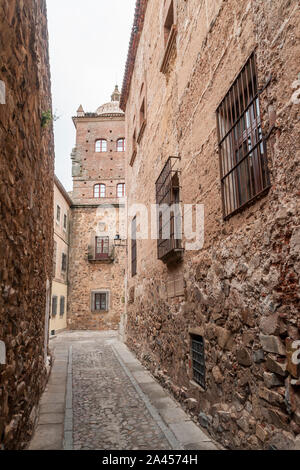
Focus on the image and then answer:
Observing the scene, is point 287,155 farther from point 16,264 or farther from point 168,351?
point 168,351

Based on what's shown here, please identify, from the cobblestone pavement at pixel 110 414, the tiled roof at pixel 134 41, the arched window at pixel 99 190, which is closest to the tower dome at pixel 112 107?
the arched window at pixel 99 190

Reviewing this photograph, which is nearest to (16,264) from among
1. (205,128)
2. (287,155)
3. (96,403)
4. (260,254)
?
(260,254)

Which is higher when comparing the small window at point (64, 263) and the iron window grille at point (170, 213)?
the small window at point (64, 263)

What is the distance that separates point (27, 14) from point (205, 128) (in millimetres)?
2326

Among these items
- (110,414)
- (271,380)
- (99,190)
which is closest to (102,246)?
(99,190)

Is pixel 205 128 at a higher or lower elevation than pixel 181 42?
lower

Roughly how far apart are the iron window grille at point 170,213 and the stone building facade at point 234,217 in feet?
0.13

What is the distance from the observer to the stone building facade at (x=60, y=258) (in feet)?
59.9

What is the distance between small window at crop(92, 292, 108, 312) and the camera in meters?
21.1

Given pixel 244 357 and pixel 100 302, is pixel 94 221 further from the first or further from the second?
pixel 244 357

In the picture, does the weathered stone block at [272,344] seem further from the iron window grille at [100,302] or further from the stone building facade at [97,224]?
the iron window grille at [100,302]

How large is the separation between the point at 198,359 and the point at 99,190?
2022cm

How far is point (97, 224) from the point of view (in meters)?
22.3

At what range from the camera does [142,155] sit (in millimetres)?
9320
